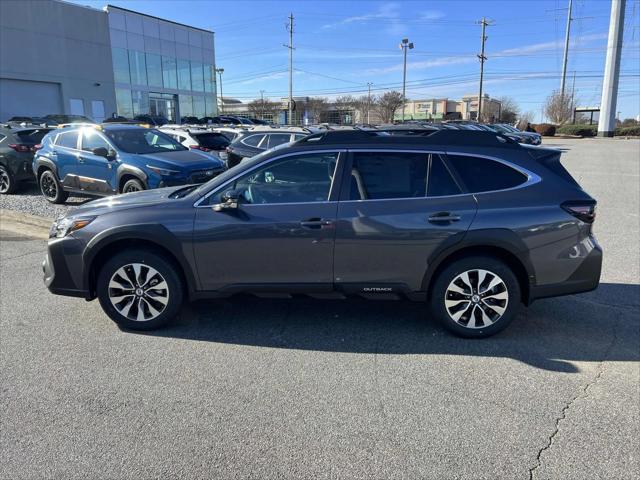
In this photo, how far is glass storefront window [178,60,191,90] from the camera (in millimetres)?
50153

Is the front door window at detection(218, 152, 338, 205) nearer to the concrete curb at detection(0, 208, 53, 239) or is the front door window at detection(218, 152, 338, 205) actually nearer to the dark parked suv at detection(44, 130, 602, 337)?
the dark parked suv at detection(44, 130, 602, 337)

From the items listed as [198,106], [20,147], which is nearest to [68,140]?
[20,147]

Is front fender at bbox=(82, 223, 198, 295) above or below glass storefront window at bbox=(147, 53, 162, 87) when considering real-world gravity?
below

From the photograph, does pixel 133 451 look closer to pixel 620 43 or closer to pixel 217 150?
pixel 217 150

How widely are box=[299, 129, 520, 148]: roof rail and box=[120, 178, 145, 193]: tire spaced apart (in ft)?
18.3

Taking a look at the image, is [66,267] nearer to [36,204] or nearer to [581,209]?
[581,209]

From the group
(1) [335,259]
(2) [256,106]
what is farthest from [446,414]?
(2) [256,106]

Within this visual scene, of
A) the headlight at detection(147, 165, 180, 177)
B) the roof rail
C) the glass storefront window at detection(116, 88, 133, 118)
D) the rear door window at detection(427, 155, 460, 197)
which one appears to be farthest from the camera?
→ the glass storefront window at detection(116, 88, 133, 118)

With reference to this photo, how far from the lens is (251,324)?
4684 millimetres

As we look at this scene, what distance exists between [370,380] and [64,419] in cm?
207

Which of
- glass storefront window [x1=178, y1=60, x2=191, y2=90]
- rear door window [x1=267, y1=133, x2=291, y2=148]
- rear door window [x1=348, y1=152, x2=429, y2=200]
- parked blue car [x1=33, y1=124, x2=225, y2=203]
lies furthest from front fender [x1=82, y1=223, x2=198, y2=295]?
glass storefront window [x1=178, y1=60, x2=191, y2=90]

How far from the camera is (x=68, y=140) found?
408 inches

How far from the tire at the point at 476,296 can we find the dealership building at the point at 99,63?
135ft

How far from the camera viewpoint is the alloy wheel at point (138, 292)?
4391mm
